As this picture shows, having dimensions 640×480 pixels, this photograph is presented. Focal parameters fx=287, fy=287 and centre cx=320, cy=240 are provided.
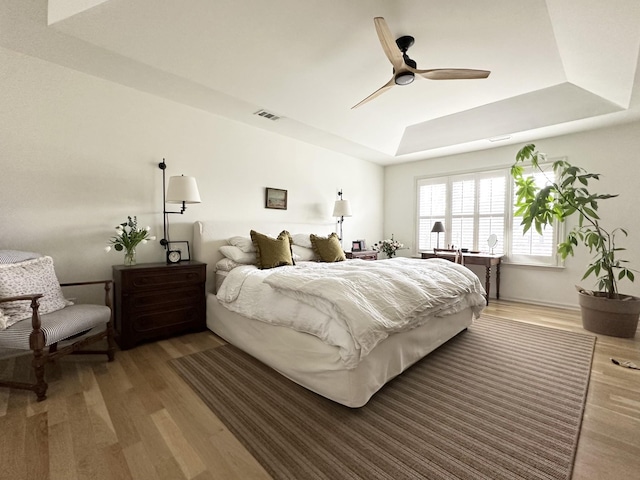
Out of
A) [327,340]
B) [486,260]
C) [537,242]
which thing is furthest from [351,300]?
[537,242]

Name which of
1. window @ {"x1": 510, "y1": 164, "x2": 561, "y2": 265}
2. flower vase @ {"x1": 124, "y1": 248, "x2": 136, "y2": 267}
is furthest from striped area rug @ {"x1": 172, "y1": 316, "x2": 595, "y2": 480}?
window @ {"x1": 510, "y1": 164, "x2": 561, "y2": 265}

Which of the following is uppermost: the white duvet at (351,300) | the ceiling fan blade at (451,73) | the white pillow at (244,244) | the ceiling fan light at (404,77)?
the ceiling fan light at (404,77)

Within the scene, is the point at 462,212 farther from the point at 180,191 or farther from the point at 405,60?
the point at 180,191

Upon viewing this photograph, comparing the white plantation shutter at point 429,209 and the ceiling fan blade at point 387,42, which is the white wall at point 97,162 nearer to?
the ceiling fan blade at point 387,42

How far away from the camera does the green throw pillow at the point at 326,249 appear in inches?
154

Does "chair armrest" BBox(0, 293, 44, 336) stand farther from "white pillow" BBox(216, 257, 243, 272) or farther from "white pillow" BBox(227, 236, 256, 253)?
"white pillow" BBox(227, 236, 256, 253)

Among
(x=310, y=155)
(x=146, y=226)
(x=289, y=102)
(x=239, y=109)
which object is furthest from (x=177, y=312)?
(x=310, y=155)

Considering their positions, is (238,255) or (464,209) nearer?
(238,255)

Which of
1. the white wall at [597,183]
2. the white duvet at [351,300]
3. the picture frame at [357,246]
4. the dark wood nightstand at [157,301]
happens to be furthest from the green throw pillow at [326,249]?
the white wall at [597,183]

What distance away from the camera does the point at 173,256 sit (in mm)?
3275

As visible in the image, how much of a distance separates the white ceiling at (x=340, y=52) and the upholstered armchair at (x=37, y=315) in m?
1.87

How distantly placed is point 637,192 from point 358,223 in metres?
4.02

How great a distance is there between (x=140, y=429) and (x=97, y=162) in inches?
102

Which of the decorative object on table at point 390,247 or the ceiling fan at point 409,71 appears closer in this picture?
the ceiling fan at point 409,71
